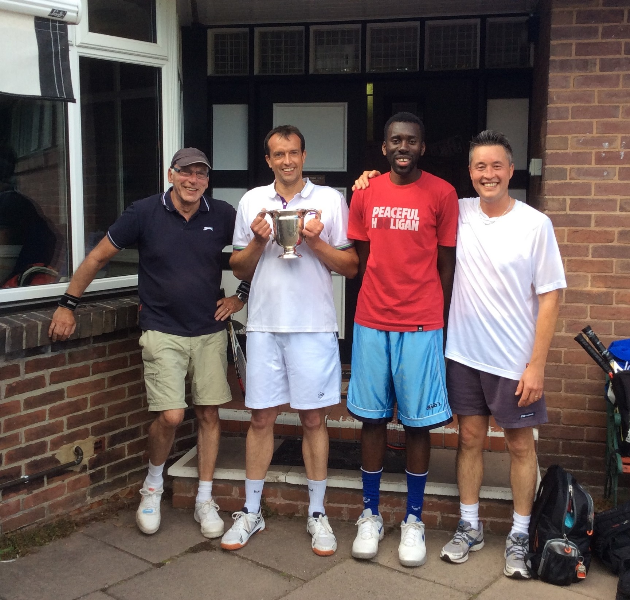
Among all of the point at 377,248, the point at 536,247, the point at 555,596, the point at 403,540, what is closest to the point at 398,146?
the point at 377,248

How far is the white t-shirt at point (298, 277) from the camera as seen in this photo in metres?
3.51

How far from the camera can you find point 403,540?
11.4 feet

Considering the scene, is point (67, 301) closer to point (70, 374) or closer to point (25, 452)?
point (70, 374)

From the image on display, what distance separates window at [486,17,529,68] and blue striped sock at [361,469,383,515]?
9.86ft

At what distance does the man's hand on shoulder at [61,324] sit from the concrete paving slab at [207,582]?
124 cm

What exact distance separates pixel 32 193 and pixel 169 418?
4.75ft

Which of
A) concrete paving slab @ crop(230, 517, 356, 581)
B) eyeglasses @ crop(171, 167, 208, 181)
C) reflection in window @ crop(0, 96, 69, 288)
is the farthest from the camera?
reflection in window @ crop(0, 96, 69, 288)

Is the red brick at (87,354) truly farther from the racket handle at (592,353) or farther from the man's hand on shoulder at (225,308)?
the racket handle at (592,353)

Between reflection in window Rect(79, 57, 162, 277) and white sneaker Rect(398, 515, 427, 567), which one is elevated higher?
reflection in window Rect(79, 57, 162, 277)

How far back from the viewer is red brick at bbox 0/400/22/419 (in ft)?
11.8

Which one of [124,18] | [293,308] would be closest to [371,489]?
[293,308]

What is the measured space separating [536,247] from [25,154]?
2.69 metres

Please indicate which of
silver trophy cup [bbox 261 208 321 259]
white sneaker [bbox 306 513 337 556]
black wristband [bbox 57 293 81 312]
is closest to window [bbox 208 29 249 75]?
black wristband [bbox 57 293 81 312]

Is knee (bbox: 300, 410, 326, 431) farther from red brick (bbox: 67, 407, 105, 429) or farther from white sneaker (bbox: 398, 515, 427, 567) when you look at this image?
red brick (bbox: 67, 407, 105, 429)
